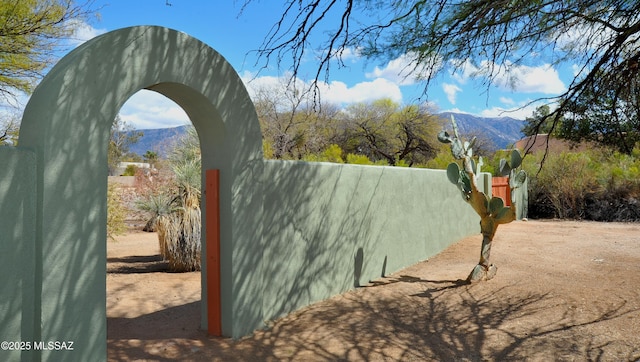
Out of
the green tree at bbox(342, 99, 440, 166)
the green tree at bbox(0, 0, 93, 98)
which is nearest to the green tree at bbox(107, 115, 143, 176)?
the green tree at bbox(342, 99, 440, 166)

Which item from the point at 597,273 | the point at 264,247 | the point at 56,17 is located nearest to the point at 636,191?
the point at 597,273

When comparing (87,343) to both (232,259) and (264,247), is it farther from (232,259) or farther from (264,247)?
(264,247)

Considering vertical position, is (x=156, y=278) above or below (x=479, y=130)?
below

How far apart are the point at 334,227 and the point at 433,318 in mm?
1759

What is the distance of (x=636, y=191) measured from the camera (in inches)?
681

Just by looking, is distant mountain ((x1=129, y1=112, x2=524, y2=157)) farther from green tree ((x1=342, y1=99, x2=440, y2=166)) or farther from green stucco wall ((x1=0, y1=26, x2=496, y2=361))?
green stucco wall ((x1=0, y1=26, x2=496, y2=361))

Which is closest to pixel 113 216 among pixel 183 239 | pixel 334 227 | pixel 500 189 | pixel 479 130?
pixel 183 239

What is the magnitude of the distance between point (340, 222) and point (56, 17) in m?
7.20

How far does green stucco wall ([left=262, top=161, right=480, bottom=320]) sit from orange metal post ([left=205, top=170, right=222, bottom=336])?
591 mm

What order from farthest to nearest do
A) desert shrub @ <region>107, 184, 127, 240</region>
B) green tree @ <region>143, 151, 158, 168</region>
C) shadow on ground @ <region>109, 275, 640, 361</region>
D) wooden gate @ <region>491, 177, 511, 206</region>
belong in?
green tree @ <region>143, 151, 158, 168</region>, wooden gate @ <region>491, 177, 511, 206</region>, desert shrub @ <region>107, 184, 127, 240</region>, shadow on ground @ <region>109, 275, 640, 361</region>

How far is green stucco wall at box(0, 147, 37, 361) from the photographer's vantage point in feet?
10.6

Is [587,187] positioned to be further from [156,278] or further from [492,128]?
[492,128]

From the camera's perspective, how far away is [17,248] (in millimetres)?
3264

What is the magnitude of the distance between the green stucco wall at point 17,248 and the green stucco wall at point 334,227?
2.61m
